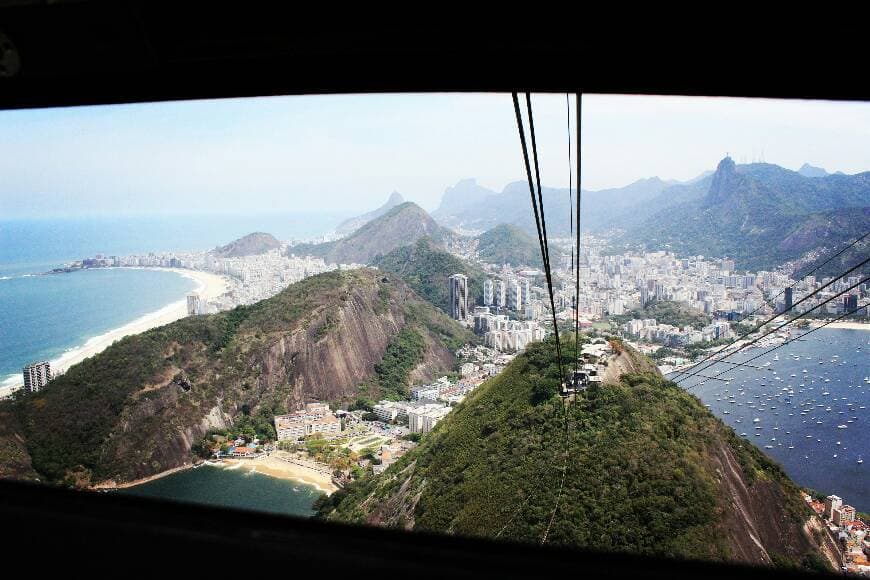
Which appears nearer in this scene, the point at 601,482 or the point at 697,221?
the point at 601,482

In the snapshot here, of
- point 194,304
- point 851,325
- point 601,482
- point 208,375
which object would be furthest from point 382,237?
point 601,482

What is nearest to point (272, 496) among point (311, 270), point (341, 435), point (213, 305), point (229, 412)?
point (341, 435)

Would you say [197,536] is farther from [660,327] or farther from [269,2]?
[660,327]

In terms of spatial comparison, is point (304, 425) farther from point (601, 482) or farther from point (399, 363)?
point (601, 482)

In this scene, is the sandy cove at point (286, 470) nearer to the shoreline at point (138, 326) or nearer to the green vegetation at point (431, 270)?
the shoreline at point (138, 326)

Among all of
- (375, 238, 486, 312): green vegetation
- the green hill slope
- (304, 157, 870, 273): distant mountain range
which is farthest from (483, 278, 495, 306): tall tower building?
the green hill slope

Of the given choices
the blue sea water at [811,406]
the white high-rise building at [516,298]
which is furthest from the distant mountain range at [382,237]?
the blue sea water at [811,406]
